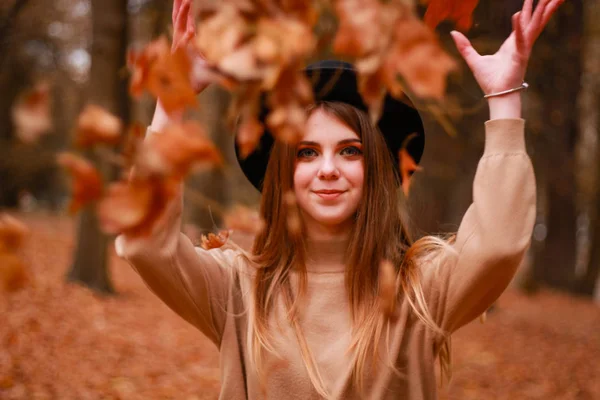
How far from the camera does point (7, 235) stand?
0.98m

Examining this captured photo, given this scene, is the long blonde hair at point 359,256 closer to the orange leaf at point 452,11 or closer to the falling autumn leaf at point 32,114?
the orange leaf at point 452,11

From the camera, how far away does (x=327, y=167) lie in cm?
210

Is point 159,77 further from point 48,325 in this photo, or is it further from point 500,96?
point 48,325

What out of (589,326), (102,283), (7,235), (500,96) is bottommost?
(589,326)

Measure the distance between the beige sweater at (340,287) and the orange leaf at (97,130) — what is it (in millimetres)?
755

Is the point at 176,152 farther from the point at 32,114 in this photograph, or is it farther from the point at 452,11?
the point at 452,11

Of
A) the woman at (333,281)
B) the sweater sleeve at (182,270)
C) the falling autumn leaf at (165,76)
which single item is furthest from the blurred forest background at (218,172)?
the falling autumn leaf at (165,76)

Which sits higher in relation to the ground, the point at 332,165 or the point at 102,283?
the point at 332,165

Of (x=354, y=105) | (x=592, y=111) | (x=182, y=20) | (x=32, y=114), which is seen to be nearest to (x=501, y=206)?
(x=354, y=105)

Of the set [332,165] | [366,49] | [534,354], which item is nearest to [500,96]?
[332,165]

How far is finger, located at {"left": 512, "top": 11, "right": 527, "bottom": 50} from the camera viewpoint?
1.53m

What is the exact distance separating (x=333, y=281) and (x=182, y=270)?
25.6 inches

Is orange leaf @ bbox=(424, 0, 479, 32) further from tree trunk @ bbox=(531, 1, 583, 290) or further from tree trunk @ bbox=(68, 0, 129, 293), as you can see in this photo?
tree trunk @ bbox=(68, 0, 129, 293)

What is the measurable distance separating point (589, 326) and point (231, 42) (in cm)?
933
